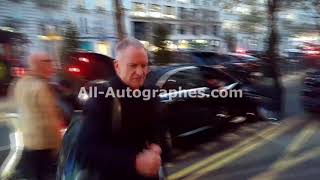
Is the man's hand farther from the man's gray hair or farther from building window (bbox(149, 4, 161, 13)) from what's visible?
building window (bbox(149, 4, 161, 13))

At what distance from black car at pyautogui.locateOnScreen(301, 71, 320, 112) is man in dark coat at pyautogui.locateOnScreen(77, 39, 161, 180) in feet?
25.6

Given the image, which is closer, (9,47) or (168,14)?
(9,47)

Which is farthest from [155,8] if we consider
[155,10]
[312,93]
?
[312,93]

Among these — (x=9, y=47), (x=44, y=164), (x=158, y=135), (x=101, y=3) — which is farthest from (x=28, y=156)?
(x=101, y=3)

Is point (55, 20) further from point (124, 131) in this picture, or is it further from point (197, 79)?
point (124, 131)

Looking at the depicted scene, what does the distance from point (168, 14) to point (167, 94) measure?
4074 centimetres

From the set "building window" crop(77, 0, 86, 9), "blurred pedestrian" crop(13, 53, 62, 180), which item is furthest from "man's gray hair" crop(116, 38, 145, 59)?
"building window" crop(77, 0, 86, 9)

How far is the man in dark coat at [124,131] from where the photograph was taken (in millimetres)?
1946

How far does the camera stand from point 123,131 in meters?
1.98

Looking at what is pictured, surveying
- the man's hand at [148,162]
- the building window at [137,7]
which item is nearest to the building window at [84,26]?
the building window at [137,7]

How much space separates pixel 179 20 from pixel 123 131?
45.1 m

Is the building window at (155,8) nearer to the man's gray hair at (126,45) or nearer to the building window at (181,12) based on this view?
the building window at (181,12)

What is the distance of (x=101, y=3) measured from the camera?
121 feet

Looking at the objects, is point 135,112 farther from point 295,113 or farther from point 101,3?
point 101,3
